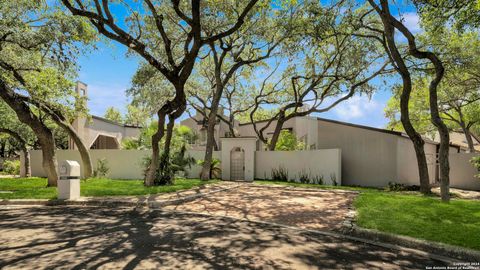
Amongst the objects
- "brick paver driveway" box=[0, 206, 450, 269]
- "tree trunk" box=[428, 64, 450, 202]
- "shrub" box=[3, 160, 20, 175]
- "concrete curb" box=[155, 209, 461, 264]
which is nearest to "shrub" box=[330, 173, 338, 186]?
"tree trunk" box=[428, 64, 450, 202]

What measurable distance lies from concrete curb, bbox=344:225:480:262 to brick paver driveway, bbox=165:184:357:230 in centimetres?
79

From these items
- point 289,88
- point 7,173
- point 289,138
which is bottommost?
point 7,173

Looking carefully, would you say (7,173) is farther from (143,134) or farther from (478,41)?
(478,41)

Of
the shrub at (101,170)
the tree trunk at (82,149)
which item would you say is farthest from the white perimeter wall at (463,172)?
the tree trunk at (82,149)

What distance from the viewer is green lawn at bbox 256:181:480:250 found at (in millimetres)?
6547

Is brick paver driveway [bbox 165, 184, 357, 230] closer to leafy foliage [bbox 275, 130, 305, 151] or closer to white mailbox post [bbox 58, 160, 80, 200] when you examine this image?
white mailbox post [bbox 58, 160, 80, 200]

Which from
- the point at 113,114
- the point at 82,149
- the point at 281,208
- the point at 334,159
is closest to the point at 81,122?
the point at 82,149

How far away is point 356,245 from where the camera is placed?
252 inches

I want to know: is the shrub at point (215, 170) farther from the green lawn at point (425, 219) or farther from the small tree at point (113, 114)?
the small tree at point (113, 114)

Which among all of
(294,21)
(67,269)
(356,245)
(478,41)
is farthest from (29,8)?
(478,41)

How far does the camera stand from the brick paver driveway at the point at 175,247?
5.13m

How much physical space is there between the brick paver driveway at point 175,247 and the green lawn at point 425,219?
3.02 ft

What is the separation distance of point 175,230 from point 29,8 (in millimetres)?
12153

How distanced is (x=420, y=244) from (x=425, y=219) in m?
2.02
